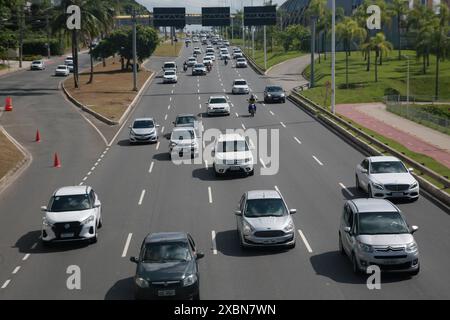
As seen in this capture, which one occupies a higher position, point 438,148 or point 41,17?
point 41,17

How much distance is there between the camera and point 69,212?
23.8 meters

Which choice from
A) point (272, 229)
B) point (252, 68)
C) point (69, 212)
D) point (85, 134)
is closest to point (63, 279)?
point (69, 212)

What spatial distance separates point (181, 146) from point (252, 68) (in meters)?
68.0

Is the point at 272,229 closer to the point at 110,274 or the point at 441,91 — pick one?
the point at 110,274

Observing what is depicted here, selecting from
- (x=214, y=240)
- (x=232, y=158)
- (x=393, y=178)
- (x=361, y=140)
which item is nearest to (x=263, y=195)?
(x=214, y=240)

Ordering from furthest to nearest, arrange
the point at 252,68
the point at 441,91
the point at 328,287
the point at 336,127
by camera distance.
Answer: the point at 252,68, the point at 441,91, the point at 336,127, the point at 328,287

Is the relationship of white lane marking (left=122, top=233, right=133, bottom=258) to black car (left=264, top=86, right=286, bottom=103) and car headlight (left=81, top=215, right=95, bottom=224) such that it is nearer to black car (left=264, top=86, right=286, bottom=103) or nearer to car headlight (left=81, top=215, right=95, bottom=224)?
car headlight (left=81, top=215, right=95, bottom=224)

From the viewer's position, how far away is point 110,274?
65.4 ft

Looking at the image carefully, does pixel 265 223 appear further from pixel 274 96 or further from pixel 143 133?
pixel 274 96

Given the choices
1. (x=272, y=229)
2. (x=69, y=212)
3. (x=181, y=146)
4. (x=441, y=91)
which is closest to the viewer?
(x=272, y=229)

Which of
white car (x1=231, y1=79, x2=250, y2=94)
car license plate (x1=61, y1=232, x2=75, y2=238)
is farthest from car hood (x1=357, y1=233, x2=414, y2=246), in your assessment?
white car (x1=231, y1=79, x2=250, y2=94)

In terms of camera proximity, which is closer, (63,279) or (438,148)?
(63,279)

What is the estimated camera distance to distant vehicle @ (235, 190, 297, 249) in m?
21.5

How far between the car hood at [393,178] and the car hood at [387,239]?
853 cm
